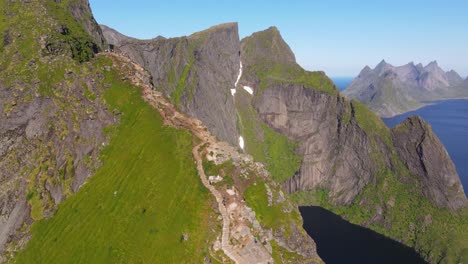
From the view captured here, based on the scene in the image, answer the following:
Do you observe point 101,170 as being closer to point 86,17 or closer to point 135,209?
point 135,209

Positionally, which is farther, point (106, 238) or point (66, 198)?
point (66, 198)

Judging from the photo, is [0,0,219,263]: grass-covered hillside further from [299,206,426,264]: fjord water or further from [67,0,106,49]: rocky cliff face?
[299,206,426,264]: fjord water

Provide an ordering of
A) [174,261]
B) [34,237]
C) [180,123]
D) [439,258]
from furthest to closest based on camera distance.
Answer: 1. [439,258]
2. [180,123]
3. [34,237]
4. [174,261]

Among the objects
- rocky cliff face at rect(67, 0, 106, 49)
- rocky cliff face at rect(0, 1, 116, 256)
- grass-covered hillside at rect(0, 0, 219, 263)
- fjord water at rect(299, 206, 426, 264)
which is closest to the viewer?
grass-covered hillside at rect(0, 0, 219, 263)

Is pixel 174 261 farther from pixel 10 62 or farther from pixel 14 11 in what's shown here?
pixel 14 11

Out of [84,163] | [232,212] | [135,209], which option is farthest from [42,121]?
[232,212]

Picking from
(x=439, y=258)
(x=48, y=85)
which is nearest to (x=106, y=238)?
(x=48, y=85)

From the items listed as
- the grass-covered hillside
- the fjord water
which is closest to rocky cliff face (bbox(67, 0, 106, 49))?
the grass-covered hillside
